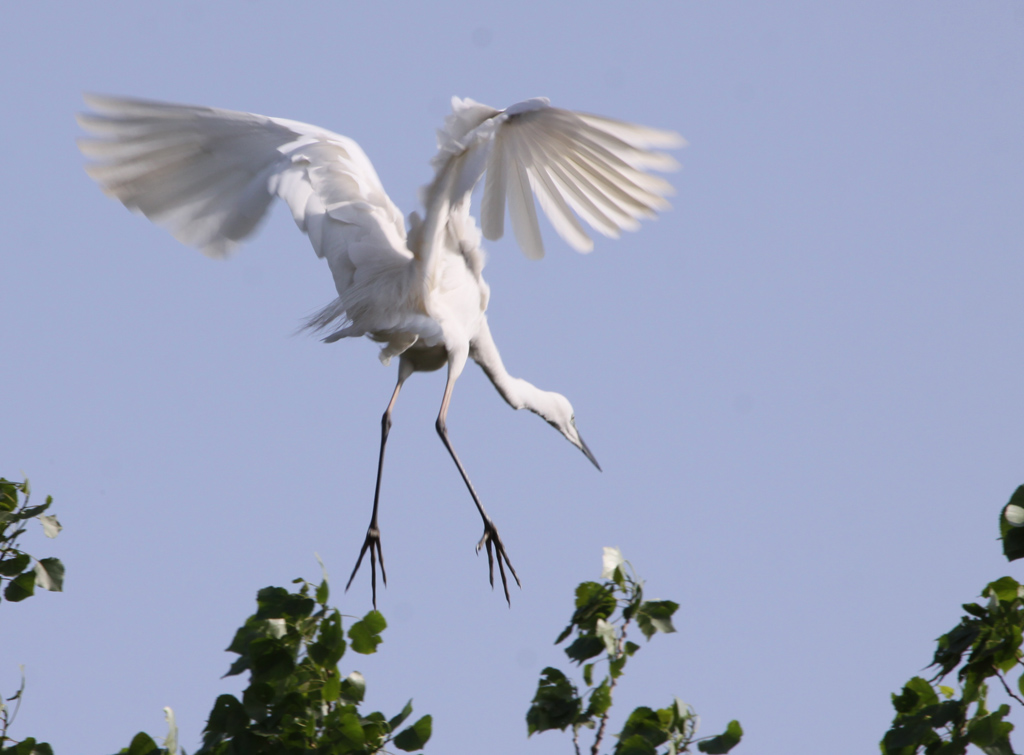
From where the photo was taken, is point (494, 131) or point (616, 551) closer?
point (616, 551)

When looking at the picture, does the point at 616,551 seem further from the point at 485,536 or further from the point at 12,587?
the point at 485,536

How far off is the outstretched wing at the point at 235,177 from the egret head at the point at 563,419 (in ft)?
7.60

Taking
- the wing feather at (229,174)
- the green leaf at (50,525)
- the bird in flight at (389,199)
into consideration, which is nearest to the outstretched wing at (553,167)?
the bird in flight at (389,199)

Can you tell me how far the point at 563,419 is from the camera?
9.30 meters

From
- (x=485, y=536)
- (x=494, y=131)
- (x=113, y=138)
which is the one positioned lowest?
(x=485, y=536)

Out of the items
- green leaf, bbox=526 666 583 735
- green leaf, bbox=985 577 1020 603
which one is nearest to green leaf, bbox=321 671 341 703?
green leaf, bbox=526 666 583 735

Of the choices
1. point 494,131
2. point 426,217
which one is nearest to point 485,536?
point 426,217

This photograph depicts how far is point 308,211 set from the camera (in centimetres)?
724

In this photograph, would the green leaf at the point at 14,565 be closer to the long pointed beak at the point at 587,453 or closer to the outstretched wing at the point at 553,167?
the outstretched wing at the point at 553,167

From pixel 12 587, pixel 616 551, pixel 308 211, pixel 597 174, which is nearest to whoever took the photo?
pixel 616 551

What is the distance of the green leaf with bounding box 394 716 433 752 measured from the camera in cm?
383

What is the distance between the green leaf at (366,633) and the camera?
13.1 ft

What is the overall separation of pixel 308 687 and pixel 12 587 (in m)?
1.37

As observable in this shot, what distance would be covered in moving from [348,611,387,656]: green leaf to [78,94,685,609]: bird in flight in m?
2.98
